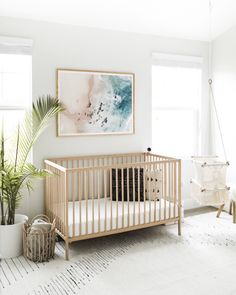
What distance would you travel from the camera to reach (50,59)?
368cm

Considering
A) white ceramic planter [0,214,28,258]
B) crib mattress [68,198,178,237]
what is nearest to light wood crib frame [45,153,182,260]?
crib mattress [68,198,178,237]

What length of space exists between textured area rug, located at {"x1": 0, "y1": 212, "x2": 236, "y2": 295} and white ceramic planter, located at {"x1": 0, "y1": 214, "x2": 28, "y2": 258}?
113mm

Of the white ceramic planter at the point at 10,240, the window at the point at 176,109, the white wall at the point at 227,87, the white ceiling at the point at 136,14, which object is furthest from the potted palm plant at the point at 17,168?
the white wall at the point at 227,87

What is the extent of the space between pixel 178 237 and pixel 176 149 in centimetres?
140

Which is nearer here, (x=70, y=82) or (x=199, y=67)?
(x=70, y=82)

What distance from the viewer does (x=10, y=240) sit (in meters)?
3.11

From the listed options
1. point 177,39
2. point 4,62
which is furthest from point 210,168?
point 4,62

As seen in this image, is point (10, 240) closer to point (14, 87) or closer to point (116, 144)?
point (14, 87)

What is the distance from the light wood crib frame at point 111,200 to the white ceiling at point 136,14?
4.76 feet

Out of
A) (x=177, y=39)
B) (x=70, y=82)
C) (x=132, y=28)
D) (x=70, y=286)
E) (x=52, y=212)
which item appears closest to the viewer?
(x=70, y=286)

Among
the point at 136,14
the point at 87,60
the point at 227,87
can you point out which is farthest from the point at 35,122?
the point at 227,87

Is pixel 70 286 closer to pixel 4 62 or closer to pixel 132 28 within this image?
pixel 4 62

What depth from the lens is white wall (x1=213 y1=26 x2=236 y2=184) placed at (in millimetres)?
4418

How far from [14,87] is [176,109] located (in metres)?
2.05
